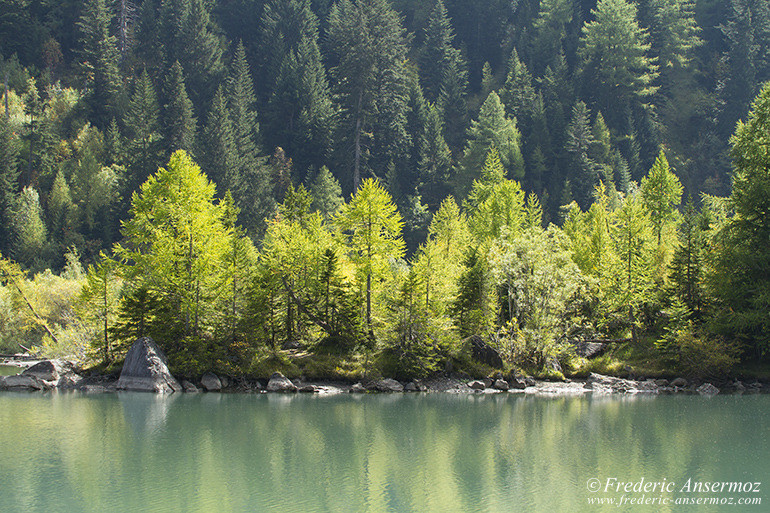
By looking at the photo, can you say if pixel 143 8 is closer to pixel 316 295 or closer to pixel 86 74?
pixel 86 74

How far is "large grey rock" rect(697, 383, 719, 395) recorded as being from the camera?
49428mm

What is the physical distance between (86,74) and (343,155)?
1910 inches

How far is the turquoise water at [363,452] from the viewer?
77.7ft

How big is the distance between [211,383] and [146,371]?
4.47m

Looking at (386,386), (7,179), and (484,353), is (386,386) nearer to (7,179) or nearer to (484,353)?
(484,353)

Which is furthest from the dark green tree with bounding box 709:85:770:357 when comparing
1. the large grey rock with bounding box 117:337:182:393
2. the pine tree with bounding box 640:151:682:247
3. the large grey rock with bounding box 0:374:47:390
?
the large grey rock with bounding box 0:374:47:390

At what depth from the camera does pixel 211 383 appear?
50.6 m

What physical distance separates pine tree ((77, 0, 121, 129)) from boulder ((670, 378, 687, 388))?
9404 centimetres

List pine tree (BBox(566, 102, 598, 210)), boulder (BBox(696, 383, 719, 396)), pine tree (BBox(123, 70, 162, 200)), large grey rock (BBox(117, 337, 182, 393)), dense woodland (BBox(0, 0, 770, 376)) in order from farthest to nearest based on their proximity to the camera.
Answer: pine tree (BBox(566, 102, 598, 210)), pine tree (BBox(123, 70, 162, 200)), dense woodland (BBox(0, 0, 770, 376)), boulder (BBox(696, 383, 719, 396)), large grey rock (BBox(117, 337, 182, 393))

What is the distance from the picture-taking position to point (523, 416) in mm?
40594

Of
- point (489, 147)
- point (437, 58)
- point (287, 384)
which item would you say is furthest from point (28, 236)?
point (437, 58)

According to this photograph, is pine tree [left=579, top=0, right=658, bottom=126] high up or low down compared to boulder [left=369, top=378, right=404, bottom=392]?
up

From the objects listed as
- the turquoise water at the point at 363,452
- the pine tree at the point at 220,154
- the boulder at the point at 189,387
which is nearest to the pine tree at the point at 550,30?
the pine tree at the point at 220,154

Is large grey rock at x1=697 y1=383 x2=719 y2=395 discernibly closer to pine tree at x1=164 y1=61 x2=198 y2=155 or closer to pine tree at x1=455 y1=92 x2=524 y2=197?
pine tree at x1=455 y1=92 x2=524 y2=197
